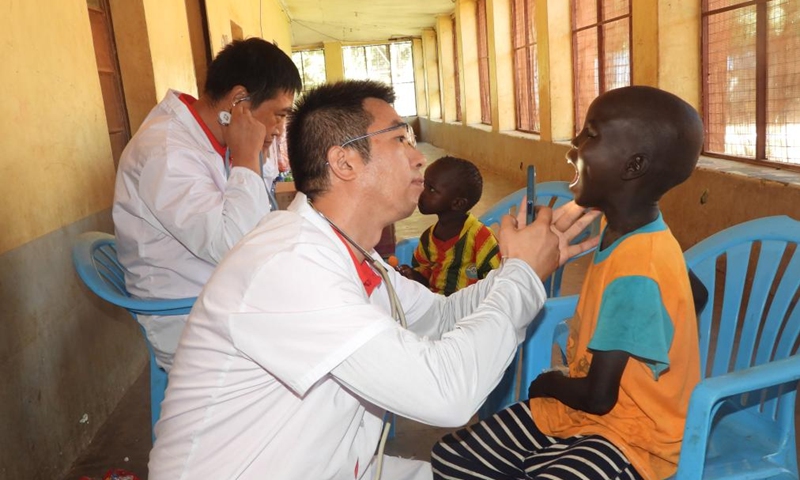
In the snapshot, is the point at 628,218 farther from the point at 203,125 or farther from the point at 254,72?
the point at 203,125

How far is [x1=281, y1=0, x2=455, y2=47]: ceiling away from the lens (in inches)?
525

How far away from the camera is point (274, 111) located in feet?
8.02

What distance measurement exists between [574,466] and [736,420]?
582mm

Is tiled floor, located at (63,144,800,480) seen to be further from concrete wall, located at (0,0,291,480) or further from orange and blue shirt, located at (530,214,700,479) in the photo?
orange and blue shirt, located at (530,214,700,479)

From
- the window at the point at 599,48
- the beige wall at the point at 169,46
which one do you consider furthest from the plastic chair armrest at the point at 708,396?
the window at the point at 599,48

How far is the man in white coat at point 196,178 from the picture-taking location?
2.14 m

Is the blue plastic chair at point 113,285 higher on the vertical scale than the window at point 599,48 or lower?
lower

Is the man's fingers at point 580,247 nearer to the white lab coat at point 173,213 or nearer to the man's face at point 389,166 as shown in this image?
the man's face at point 389,166

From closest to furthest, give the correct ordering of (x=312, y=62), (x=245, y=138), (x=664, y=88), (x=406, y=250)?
(x=245, y=138)
(x=406, y=250)
(x=664, y=88)
(x=312, y=62)

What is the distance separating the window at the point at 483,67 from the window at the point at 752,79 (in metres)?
8.22

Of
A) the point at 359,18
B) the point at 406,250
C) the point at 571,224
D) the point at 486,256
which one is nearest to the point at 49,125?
the point at 406,250

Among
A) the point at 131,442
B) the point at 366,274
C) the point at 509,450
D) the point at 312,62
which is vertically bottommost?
the point at 131,442

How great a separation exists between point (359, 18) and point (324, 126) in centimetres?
1477

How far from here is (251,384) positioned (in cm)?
A: 117
